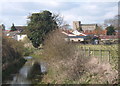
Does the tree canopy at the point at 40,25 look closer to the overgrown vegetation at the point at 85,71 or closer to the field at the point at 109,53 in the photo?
the field at the point at 109,53

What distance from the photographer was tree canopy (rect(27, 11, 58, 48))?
3647cm

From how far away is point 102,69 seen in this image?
11188 mm

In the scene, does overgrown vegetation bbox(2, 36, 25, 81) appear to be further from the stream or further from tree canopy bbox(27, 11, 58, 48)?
tree canopy bbox(27, 11, 58, 48)

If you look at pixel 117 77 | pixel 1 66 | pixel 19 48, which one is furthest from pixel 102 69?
pixel 19 48

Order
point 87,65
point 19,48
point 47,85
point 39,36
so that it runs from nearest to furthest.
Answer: point 87,65
point 47,85
point 19,48
point 39,36

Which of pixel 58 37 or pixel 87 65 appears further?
pixel 58 37

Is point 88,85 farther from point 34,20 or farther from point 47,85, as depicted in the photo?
point 34,20

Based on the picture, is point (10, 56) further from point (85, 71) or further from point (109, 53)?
point (109, 53)

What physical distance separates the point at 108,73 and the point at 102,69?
1220 millimetres

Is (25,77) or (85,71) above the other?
(85,71)

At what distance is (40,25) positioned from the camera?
37062 millimetres

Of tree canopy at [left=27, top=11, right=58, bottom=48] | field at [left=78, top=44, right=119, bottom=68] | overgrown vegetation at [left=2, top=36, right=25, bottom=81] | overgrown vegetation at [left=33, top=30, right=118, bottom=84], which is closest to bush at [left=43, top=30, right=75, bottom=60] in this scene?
field at [left=78, top=44, right=119, bottom=68]

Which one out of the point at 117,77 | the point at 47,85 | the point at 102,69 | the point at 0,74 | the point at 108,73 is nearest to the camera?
the point at 117,77

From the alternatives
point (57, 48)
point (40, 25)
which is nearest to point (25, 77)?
point (57, 48)
